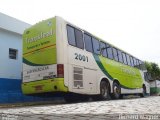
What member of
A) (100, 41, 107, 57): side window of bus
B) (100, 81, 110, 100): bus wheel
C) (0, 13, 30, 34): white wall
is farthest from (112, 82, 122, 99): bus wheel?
(0, 13, 30, 34): white wall

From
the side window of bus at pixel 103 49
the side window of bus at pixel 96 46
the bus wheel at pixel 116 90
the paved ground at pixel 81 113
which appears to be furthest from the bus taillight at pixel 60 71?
the bus wheel at pixel 116 90

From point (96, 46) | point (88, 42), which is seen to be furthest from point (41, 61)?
point (96, 46)

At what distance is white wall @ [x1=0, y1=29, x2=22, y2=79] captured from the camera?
13477mm

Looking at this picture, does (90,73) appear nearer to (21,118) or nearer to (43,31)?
(43,31)

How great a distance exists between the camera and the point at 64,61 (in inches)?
387

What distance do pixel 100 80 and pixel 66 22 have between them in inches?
132

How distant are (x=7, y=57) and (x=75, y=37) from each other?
4.76 meters

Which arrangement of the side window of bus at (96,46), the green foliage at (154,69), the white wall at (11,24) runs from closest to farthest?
1. the side window of bus at (96,46)
2. the white wall at (11,24)
3. the green foliage at (154,69)

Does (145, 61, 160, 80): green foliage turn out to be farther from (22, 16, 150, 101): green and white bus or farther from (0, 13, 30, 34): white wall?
(0, 13, 30, 34): white wall

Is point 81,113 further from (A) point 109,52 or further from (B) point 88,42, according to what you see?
(A) point 109,52

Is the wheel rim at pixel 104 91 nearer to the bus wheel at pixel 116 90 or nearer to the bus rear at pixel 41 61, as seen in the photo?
the bus wheel at pixel 116 90

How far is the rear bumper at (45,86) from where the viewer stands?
952 cm

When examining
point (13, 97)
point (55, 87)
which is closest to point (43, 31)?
point (55, 87)

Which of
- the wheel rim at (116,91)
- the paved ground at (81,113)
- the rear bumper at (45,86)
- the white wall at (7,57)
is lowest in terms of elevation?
the paved ground at (81,113)
